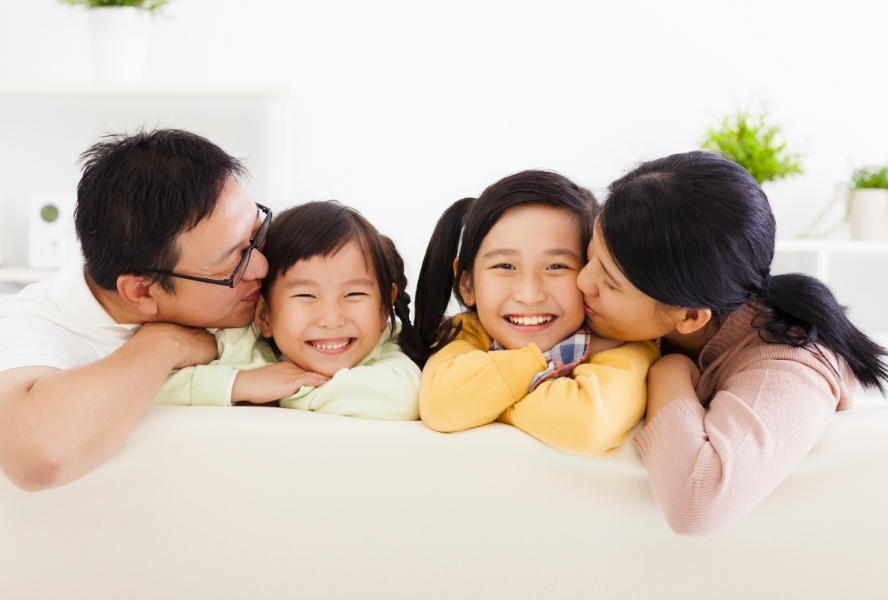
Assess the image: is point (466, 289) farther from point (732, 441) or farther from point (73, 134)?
point (73, 134)

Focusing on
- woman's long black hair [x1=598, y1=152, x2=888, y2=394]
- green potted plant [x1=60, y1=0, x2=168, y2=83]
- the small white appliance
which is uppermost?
green potted plant [x1=60, y1=0, x2=168, y2=83]

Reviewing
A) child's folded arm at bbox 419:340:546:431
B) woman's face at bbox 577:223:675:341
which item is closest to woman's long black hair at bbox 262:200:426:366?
child's folded arm at bbox 419:340:546:431

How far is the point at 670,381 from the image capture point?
1096mm

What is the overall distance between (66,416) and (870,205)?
2.74 metres

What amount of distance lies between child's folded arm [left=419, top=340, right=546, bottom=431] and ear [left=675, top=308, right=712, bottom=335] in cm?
22

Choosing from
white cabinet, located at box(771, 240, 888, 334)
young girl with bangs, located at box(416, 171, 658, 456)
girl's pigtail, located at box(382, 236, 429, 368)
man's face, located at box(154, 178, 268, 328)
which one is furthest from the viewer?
white cabinet, located at box(771, 240, 888, 334)

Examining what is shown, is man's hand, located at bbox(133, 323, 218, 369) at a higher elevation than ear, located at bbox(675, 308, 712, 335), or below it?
below

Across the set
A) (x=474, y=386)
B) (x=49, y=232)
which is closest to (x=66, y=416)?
(x=474, y=386)

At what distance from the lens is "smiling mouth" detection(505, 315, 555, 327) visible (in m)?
1.26

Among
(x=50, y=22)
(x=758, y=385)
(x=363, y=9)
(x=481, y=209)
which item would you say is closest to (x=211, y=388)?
(x=481, y=209)

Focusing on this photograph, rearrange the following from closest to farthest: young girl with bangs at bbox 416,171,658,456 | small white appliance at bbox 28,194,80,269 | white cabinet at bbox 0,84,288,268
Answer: young girl with bangs at bbox 416,171,658,456
small white appliance at bbox 28,194,80,269
white cabinet at bbox 0,84,288,268

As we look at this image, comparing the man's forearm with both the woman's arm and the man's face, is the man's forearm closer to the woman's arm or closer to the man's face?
the man's face

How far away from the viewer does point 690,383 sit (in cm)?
111

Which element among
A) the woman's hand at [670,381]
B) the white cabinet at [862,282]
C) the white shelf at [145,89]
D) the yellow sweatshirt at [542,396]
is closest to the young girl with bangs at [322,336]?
the yellow sweatshirt at [542,396]
